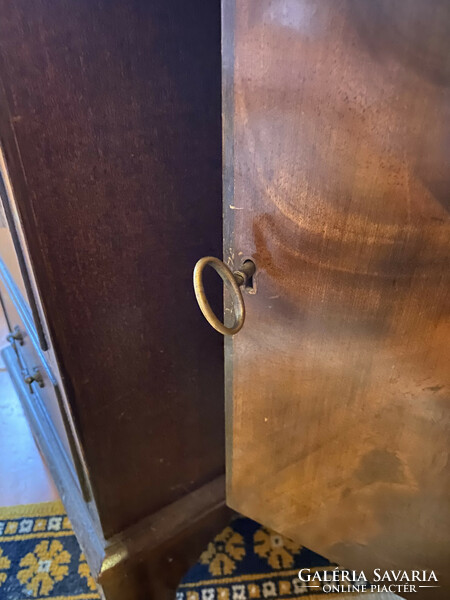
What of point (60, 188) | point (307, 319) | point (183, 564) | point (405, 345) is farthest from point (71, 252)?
point (183, 564)

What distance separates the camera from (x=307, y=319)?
1.87ft

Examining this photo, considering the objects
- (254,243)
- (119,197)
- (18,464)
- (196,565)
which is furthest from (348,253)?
(18,464)

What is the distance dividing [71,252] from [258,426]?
385 mm

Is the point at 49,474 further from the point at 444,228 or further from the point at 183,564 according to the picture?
the point at 444,228

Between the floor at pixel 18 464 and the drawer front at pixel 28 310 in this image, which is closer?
the drawer front at pixel 28 310

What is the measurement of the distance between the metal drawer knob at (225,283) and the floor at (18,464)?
0.97 m

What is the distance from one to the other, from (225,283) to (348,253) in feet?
0.49

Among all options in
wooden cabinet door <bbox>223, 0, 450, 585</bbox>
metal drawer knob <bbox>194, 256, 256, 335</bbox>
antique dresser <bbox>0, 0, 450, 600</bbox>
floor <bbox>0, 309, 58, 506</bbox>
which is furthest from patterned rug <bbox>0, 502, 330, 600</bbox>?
metal drawer knob <bbox>194, 256, 256, 335</bbox>

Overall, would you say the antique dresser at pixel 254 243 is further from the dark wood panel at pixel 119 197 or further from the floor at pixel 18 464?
the floor at pixel 18 464

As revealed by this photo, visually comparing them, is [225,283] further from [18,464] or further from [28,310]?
[18,464]

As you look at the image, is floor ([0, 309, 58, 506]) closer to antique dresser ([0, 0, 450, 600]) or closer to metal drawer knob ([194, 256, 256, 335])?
antique dresser ([0, 0, 450, 600])

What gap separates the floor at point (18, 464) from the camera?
1.25 m

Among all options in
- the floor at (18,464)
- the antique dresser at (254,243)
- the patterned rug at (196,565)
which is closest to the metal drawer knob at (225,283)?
the antique dresser at (254,243)

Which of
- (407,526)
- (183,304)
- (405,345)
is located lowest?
(407,526)
